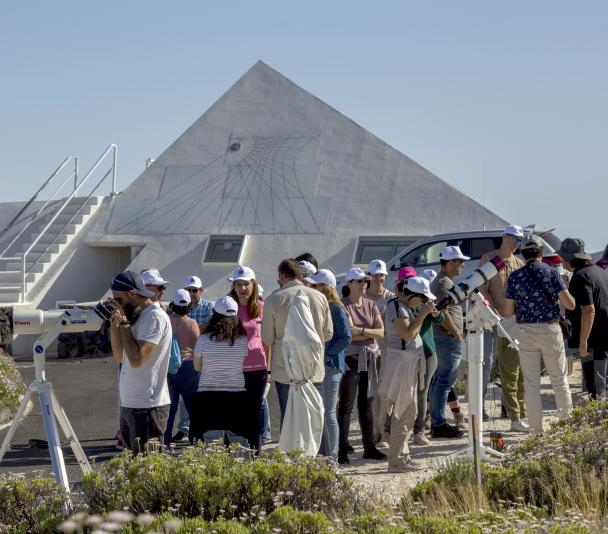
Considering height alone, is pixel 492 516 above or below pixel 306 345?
below

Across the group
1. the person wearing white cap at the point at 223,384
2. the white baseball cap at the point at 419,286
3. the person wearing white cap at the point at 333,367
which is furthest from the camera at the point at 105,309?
the white baseball cap at the point at 419,286

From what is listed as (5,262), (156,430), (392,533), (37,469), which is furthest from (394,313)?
(5,262)

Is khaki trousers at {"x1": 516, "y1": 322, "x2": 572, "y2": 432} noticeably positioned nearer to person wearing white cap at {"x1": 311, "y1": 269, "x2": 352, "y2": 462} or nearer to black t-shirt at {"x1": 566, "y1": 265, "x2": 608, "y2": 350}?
black t-shirt at {"x1": 566, "y1": 265, "x2": 608, "y2": 350}

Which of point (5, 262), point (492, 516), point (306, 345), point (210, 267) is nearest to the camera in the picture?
point (492, 516)

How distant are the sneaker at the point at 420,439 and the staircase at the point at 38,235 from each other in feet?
45.0

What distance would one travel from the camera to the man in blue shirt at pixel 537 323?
8.44 m

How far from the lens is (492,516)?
16.9 ft

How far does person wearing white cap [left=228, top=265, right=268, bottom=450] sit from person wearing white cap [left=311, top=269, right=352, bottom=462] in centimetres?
51

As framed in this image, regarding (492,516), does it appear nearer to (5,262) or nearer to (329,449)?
(329,449)

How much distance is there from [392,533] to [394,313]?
3.79 m

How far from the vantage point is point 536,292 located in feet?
27.8

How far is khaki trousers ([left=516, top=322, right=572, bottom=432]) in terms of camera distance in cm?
844

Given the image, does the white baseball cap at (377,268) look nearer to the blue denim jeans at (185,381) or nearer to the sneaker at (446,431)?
the sneaker at (446,431)

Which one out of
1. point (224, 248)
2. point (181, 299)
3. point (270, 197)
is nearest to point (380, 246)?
point (270, 197)
